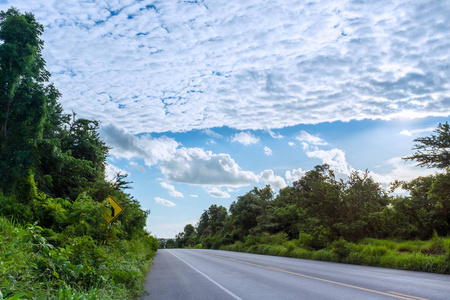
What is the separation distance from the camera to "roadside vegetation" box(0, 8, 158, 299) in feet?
19.7

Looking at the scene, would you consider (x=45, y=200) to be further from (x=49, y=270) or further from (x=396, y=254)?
(x=396, y=254)

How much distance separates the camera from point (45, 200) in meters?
11.6

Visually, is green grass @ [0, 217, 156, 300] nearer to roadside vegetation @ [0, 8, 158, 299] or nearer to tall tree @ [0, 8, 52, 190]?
roadside vegetation @ [0, 8, 158, 299]

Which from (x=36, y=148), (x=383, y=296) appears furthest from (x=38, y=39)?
(x=383, y=296)

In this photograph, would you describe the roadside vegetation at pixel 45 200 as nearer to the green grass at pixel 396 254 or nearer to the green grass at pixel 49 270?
the green grass at pixel 49 270

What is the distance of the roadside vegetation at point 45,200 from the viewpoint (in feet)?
19.7

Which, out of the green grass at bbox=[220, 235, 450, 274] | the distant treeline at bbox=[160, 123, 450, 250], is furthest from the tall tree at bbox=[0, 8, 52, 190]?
the distant treeline at bbox=[160, 123, 450, 250]

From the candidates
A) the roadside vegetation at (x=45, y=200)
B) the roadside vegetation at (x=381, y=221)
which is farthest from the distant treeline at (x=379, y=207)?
the roadside vegetation at (x=45, y=200)

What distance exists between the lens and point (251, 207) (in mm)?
63469

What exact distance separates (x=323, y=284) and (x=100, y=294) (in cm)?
724

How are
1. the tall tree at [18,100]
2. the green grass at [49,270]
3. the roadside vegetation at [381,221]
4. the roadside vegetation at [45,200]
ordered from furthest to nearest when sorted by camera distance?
the roadside vegetation at [381,221], the tall tree at [18,100], the roadside vegetation at [45,200], the green grass at [49,270]

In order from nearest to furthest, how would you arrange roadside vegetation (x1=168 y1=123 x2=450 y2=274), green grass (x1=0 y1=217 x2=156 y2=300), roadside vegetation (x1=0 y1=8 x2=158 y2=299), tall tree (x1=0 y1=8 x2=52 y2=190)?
green grass (x1=0 y1=217 x2=156 y2=300) < roadside vegetation (x1=0 y1=8 x2=158 y2=299) < tall tree (x1=0 y1=8 x2=52 y2=190) < roadside vegetation (x1=168 y1=123 x2=450 y2=274)

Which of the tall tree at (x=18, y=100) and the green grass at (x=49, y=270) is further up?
the tall tree at (x=18, y=100)

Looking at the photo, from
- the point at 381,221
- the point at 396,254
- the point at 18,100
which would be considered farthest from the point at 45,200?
the point at 381,221
